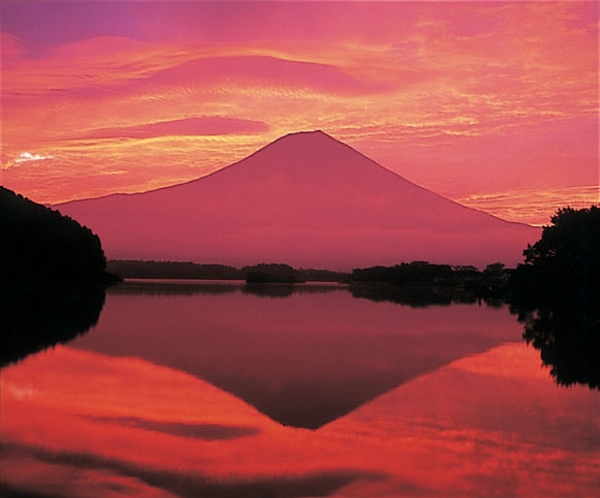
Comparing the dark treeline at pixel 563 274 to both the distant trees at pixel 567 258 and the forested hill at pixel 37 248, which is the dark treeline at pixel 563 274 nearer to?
the distant trees at pixel 567 258

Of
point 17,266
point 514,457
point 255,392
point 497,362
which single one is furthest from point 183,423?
point 17,266

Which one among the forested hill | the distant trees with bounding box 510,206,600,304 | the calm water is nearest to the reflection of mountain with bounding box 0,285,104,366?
the calm water

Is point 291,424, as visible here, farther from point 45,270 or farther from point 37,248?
point 45,270

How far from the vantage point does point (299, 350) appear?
23.2 metres

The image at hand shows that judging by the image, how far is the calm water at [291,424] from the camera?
9.13m

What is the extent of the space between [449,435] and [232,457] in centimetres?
362

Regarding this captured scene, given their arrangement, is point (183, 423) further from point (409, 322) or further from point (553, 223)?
point (553, 223)

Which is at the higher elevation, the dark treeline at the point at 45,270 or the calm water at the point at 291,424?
the dark treeline at the point at 45,270

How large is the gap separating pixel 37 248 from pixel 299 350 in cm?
5193

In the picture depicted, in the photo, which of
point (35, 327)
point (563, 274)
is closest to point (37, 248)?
point (35, 327)

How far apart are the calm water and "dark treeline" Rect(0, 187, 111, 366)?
460 inches

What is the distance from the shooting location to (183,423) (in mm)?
12305

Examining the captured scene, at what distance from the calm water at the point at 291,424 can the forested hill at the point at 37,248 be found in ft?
136

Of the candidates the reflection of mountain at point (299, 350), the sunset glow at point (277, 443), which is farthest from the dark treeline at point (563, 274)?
the sunset glow at point (277, 443)
